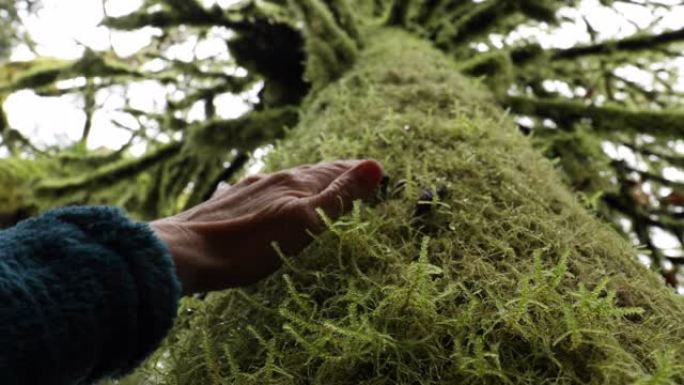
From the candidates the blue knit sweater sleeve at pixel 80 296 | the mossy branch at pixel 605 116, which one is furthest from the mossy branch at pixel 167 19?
the blue knit sweater sleeve at pixel 80 296

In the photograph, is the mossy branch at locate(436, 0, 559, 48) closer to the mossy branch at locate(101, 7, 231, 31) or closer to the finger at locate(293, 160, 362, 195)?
the mossy branch at locate(101, 7, 231, 31)

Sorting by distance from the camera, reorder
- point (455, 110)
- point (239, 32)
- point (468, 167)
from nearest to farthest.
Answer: point (468, 167) → point (455, 110) → point (239, 32)

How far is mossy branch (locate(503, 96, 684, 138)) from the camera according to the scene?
2.88 m

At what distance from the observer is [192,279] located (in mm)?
1307

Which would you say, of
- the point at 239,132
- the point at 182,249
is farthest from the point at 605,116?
the point at 182,249

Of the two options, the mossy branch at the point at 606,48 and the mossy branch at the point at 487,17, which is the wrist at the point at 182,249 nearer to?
the mossy branch at the point at 487,17

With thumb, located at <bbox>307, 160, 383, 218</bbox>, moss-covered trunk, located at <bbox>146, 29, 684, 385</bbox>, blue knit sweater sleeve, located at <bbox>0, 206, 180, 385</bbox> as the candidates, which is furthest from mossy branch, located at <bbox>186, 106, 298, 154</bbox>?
→ blue knit sweater sleeve, located at <bbox>0, 206, 180, 385</bbox>

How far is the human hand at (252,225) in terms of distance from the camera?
51.9 inches

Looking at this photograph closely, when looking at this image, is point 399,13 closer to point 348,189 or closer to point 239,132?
point 239,132

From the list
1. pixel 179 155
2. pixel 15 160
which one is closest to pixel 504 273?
pixel 179 155

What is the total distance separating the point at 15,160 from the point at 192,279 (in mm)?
2910

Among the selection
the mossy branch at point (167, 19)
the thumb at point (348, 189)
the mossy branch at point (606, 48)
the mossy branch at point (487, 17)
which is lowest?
the mossy branch at point (606, 48)

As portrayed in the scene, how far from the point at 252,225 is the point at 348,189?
0.26m

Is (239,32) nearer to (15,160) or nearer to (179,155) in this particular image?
(179,155)
